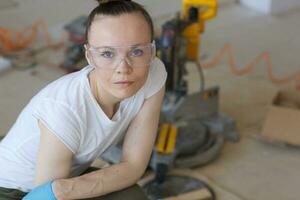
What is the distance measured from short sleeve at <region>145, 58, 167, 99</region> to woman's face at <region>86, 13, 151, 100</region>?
174 millimetres

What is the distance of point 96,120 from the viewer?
131 cm

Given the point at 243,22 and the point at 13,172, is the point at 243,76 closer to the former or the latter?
the point at 243,22

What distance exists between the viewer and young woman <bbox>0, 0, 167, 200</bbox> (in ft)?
3.94

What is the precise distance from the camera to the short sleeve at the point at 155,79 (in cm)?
141

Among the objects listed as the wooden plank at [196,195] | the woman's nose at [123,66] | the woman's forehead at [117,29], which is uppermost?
the woman's forehead at [117,29]

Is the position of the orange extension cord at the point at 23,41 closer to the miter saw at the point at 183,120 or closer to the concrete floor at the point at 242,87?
the concrete floor at the point at 242,87

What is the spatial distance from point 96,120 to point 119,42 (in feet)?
0.78

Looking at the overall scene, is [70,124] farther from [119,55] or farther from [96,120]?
[119,55]

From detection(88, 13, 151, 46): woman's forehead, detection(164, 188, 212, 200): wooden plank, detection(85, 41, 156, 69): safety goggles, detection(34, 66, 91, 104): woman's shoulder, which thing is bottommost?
detection(164, 188, 212, 200): wooden plank

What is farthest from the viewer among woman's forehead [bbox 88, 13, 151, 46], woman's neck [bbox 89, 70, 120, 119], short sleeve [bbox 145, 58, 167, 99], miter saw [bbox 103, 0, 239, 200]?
miter saw [bbox 103, 0, 239, 200]

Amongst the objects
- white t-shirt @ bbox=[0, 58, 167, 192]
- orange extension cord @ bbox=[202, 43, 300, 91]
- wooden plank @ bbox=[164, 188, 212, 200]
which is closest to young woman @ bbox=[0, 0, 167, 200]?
white t-shirt @ bbox=[0, 58, 167, 192]

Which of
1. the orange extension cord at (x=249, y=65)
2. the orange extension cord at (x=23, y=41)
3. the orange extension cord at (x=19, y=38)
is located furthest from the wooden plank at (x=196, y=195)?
the orange extension cord at (x=19, y=38)

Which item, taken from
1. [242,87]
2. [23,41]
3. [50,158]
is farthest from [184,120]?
[23,41]

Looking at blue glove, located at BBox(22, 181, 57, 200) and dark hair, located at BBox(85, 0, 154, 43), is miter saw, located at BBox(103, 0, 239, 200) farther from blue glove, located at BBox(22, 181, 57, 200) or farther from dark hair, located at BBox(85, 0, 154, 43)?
dark hair, located at BBox(85, 0, 154, 43)
